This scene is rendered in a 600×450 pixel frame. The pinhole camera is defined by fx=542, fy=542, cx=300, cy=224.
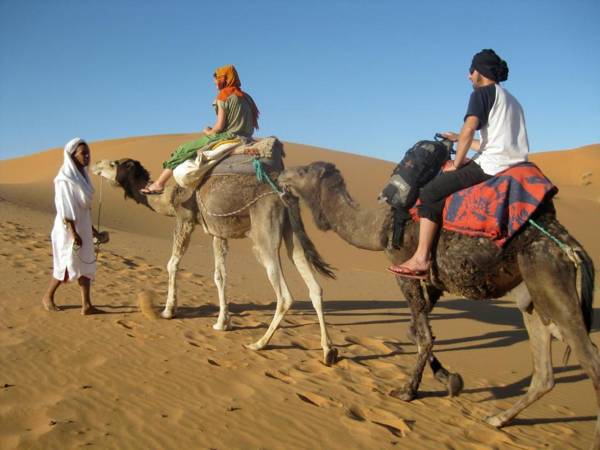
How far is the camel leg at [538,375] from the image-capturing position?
5059 millimetres

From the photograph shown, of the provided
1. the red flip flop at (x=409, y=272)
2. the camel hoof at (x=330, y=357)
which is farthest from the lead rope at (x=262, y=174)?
the red flip flop at (x=409, y=272)

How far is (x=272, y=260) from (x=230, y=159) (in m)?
1.54

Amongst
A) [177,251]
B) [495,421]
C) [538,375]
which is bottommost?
[495,421]

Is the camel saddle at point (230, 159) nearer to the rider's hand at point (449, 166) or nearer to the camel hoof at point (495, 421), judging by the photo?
the rider's hand at point (449, 166)

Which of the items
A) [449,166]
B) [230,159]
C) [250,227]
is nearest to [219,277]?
[250,227]

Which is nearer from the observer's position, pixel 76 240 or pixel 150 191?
pixel 76 240

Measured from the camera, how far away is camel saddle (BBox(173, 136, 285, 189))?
7031mm

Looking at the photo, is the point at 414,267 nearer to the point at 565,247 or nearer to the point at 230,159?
the point at 565,247

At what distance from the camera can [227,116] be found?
24.1ft

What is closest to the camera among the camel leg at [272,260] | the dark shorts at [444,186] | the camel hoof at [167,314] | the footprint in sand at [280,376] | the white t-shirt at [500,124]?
the white t-shirt at [500,124]

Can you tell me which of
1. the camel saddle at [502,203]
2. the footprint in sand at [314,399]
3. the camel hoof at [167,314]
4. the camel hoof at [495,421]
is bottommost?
the camel hoof at [495,421]

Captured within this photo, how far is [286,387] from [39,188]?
900 inches

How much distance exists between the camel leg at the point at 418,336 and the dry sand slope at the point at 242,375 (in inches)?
5.0

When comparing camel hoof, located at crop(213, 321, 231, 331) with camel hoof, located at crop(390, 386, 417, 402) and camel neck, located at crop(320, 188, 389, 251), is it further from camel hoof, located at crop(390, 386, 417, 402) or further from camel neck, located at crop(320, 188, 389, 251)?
camel hoof, located at crop(390, 386, 417, 402)
